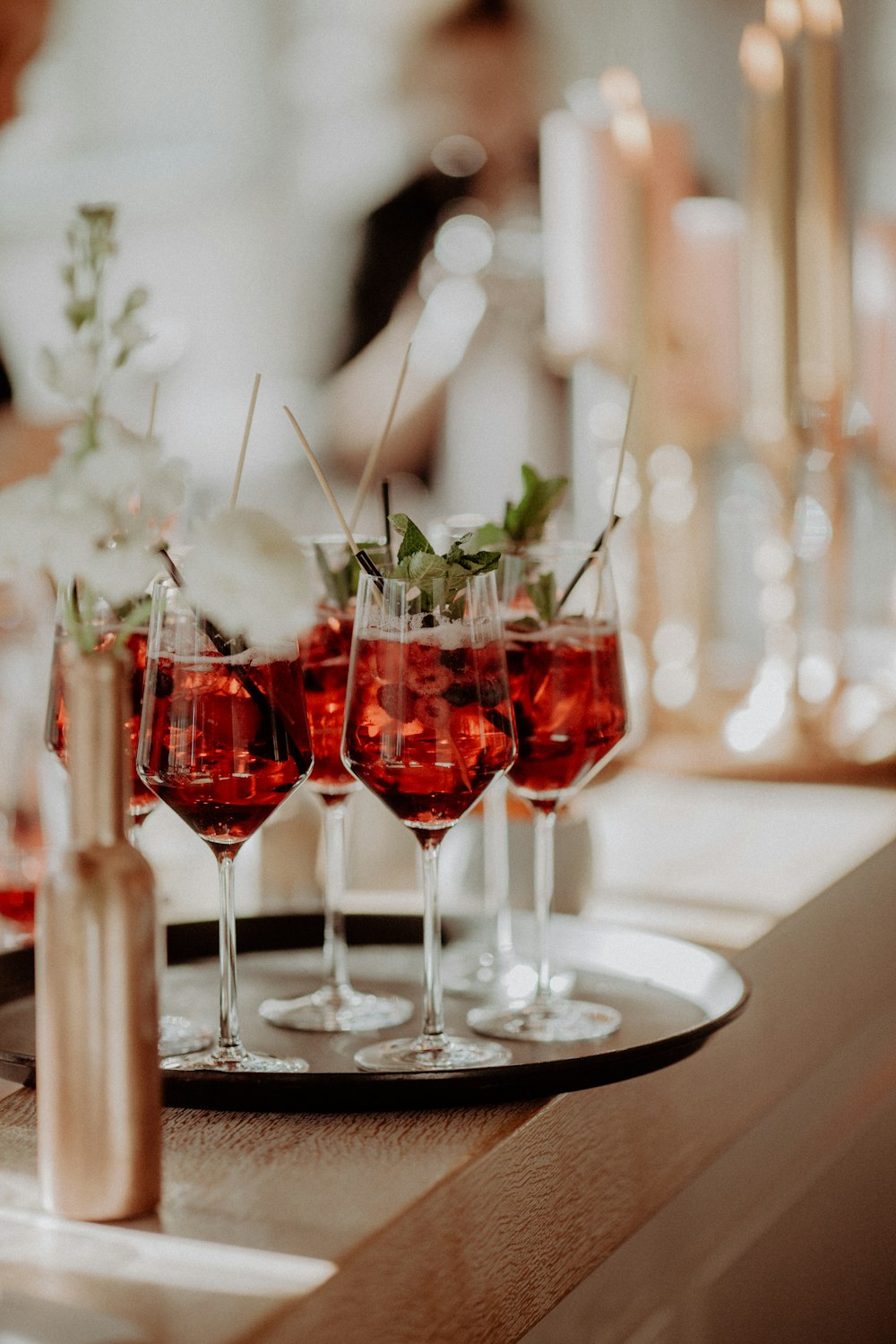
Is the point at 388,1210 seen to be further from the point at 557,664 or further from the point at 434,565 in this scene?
the point at 557,664

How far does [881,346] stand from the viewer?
283cm

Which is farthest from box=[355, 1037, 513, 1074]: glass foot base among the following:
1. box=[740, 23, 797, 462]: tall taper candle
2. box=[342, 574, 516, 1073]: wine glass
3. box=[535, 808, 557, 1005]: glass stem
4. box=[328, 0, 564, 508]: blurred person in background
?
box=[328, 0, 564, 508]: blurred person in background

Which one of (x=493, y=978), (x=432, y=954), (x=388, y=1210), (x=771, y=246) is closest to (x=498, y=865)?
(x=493, y=978)

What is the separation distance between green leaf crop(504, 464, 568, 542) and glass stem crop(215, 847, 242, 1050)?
367 mm

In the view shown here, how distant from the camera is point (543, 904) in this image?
3.53ft

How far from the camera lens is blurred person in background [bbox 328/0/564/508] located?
3887 mm

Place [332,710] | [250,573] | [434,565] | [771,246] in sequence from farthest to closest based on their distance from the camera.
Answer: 1. [771,246]
2. [332,710]
3. [434,565]
4. [250,573]

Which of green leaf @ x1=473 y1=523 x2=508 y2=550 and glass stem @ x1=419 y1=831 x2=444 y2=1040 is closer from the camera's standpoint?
glass stem @ x1=419 y1=831 x2=444 y2=1040

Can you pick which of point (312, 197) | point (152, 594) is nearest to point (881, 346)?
point (312, 197)

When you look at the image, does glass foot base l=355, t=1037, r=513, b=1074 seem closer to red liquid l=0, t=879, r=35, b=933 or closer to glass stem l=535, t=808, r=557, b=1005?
glass stem l=535, t=808, r=557, b=1005

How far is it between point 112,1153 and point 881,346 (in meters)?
2.49

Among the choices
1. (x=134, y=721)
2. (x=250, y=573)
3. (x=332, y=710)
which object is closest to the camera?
(x=250, y=573)

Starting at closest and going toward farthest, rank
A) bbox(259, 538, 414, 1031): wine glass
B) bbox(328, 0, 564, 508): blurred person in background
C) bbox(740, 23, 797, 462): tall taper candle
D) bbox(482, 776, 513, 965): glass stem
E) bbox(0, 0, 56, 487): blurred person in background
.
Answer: bbox(259, 538, 414, 1031): wine glass < bbox(482, 776, 513, 965): glass stem < bbox(740, 23, 797, 462): tall taper candle < bbox(0, 0, 56, 487): blurred person in background < bbox(328, 0, 564, 508): blurred person in background

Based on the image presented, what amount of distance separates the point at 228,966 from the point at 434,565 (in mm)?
274
